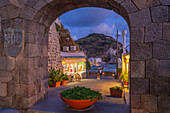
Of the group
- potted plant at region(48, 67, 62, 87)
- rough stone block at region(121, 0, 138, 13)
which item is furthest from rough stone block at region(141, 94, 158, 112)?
potted plant at region(48, 67, 62, 87)

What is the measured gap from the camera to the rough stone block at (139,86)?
8.70 feet

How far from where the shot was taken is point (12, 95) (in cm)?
338

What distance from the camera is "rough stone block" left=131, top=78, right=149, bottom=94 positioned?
8.70ft

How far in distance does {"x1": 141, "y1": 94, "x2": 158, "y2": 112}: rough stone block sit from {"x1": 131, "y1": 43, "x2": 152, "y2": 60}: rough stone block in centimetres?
76

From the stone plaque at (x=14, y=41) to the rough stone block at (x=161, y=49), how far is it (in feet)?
9.67

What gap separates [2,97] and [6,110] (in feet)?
1.26

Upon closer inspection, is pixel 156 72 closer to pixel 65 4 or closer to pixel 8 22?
pixel 65 4

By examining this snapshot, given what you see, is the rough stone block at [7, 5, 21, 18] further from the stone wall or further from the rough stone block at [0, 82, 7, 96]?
the stone wall

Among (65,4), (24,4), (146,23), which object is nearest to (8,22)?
(24,4)

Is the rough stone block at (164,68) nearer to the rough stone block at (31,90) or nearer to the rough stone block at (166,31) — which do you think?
the rough stone block at (166,31)

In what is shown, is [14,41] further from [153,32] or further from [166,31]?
[166,31]

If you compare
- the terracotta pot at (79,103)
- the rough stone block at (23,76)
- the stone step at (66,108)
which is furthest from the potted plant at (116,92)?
the rough stone block at (23,76)

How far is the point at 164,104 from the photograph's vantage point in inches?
99.0

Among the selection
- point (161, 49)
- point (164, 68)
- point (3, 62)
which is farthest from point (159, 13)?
point (3, 62)
